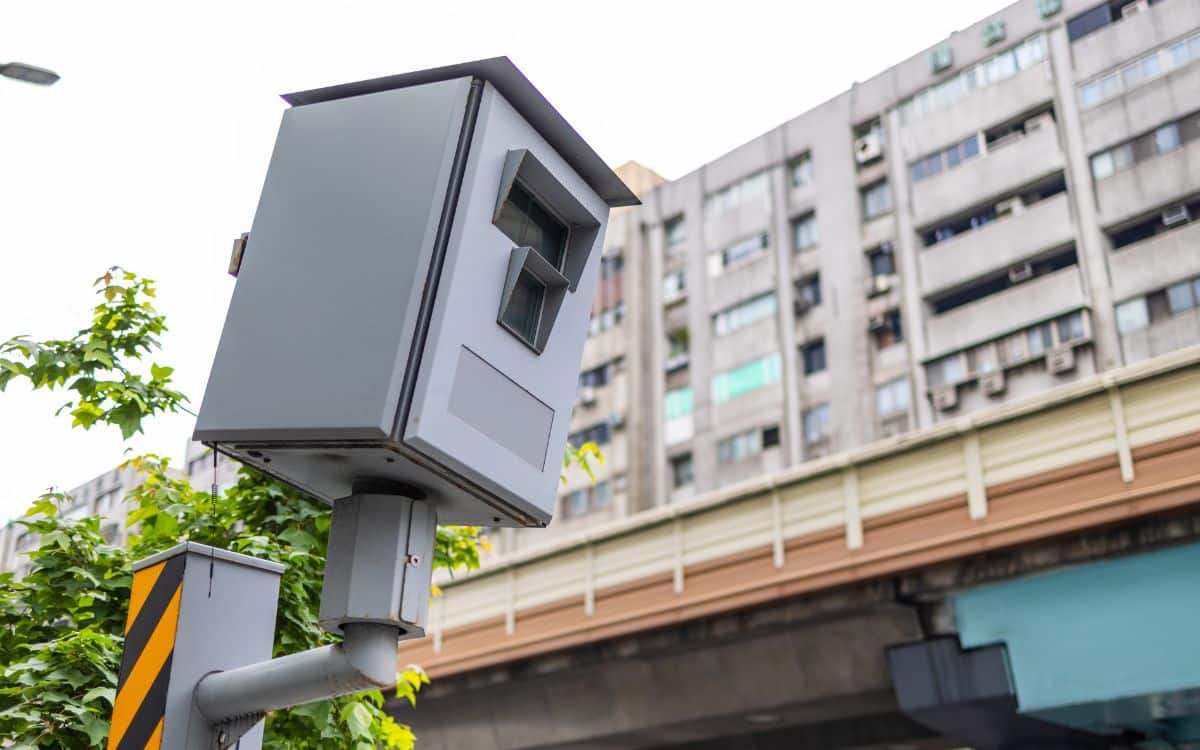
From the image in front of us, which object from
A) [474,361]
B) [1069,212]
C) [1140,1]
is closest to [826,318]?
[1069,212]

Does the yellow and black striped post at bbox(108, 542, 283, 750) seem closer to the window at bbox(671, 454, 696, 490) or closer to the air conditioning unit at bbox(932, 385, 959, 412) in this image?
the air conditioning unit at bbox(932, 385, 959, 412)

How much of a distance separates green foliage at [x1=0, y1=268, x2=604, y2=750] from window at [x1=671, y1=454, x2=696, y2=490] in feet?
134

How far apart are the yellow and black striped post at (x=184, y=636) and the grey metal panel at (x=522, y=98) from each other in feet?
3.95

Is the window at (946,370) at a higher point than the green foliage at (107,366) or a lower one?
higher

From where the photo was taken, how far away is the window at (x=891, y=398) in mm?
42125

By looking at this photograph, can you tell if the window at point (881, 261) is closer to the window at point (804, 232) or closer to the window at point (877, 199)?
the window at point (877, 199)

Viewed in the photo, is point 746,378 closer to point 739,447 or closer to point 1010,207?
point 739,447

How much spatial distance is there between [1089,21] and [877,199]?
30.1ft

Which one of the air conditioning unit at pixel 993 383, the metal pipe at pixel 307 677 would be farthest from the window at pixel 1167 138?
the metal pipe at pixel 307 677

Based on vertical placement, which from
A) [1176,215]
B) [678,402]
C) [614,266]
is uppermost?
[614,266]

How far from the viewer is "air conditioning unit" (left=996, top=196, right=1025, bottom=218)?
40.5 meters

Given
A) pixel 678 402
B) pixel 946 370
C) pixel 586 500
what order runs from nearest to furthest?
pixel 946 370 → pixel 678 402 → pixel 586 500

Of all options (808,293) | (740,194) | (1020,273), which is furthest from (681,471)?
(1020,273)

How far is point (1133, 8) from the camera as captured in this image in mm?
39000
